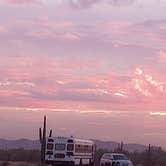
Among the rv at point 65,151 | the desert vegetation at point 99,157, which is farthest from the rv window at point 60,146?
the desert vegetation at point 99,157

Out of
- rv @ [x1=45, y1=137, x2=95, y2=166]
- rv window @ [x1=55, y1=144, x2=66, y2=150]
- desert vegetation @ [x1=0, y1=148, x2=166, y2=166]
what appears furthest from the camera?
desert vegetation @ [x1=0, y1=148, x2=166, y2=166]

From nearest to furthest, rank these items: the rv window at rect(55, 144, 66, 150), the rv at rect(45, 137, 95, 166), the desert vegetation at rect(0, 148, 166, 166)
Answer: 1. the rv at rect(45, 137, 95, 166)
2. the rv window at rect(55, 144, 66, 150)
3. the desert vegetation at rect(0, 148, 166, 166)

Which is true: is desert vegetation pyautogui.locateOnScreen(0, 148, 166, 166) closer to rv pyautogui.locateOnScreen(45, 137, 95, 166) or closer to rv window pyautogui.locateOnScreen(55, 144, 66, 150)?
rv pyautogui.locateOnScreen(45, 137, 95, 166)

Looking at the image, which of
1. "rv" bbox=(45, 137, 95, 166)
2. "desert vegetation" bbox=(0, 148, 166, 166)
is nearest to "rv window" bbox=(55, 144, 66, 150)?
"rv" bbox=(45, 137, 95, 166)

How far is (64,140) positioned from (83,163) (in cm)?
370

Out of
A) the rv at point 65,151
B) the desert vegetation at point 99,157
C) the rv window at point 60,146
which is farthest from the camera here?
the desert vegetation at point 99,157

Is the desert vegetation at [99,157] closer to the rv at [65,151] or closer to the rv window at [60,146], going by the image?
the rv at [65,151]

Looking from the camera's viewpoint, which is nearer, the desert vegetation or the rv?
the rv

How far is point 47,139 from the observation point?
6278 centimetres

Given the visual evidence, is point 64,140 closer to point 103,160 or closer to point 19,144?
point 103,160

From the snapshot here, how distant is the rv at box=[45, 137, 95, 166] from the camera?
61.6 metres

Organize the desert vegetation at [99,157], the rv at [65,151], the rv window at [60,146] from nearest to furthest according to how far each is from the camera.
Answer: the rv at [65,151]
the rv window at [60,146]
the desert vegetation at [99,157]

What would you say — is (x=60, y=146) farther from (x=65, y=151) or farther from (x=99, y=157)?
(x=99, y=157)

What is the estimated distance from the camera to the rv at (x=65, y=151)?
202 feet
